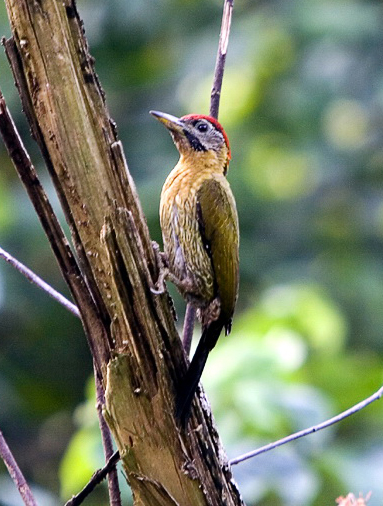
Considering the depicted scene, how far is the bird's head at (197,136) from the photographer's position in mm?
3947

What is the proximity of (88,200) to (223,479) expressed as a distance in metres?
0.83

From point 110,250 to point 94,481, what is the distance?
0.56 metres

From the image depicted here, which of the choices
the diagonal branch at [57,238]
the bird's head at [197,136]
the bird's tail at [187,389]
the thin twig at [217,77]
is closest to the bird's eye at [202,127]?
the bird's head at [197,136]

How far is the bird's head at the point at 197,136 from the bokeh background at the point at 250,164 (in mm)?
2586

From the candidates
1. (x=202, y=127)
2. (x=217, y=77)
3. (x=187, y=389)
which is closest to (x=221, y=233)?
(x=202, y=127)

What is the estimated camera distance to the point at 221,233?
3629 millimetres

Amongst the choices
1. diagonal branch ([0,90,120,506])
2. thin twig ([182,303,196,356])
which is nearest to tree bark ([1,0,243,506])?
diagonal branch ([0,90,120,506])

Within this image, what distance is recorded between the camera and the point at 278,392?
408 cm

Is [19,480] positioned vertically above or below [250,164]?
below

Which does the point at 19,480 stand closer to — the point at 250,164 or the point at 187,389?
the point at 187,389

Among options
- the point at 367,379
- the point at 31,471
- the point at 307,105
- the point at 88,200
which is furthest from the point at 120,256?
the point at 307,105

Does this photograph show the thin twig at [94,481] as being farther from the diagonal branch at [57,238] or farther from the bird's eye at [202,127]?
the bird's eye at [202,127]

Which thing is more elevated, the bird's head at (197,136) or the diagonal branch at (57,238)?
the bird's head at (197,136)

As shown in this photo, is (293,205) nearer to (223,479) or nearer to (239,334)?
(239,334)
